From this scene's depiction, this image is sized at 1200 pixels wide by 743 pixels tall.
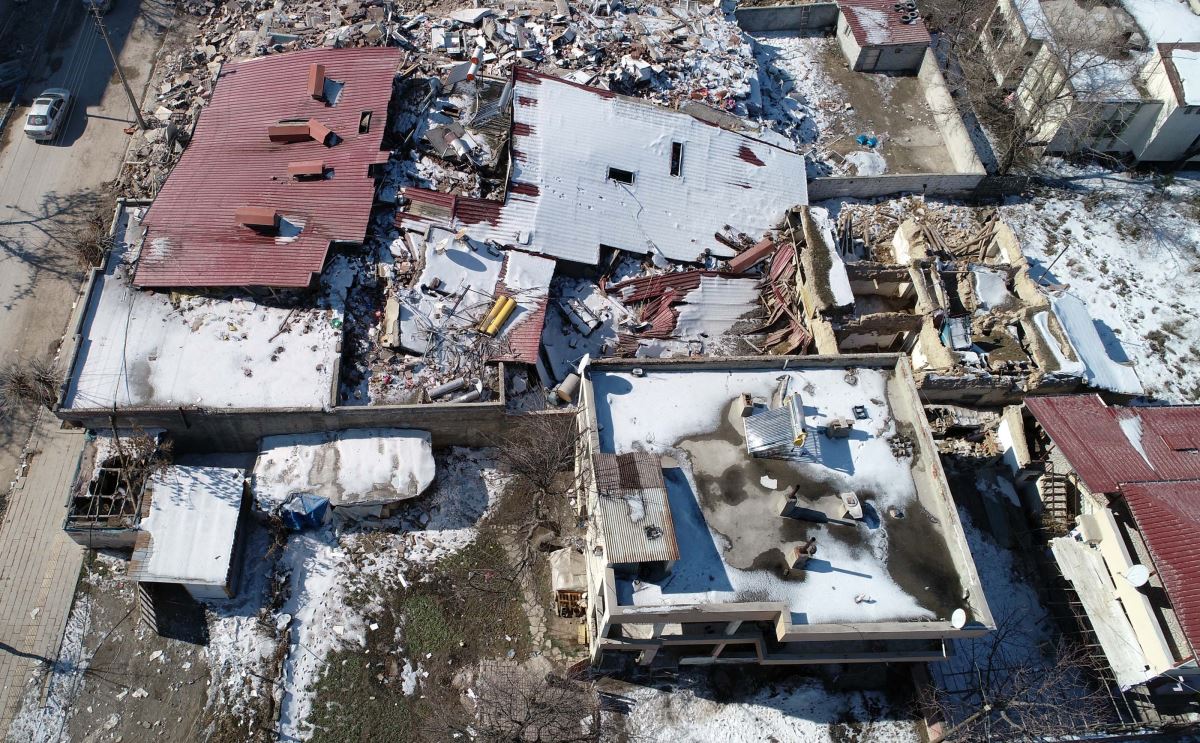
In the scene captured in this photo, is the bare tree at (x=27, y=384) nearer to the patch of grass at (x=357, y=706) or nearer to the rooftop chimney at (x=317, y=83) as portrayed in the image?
the patch of grass at (x=357, y=706)

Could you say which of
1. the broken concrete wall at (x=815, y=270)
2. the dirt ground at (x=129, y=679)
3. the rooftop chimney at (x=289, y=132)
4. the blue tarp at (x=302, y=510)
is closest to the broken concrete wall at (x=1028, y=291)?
the broken concrete wall at (x=815, y=270)

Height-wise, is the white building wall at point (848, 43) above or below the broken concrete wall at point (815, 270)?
above

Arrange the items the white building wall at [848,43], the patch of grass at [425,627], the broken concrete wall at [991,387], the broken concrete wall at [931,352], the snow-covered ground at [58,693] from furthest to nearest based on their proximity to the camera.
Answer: the white building wall at [848,43] → the broken concrete wall at [931,352] → the broken concrete wall at [991,387] → the patch of grass at [425,627] → the snow-covered ground at [58,693]

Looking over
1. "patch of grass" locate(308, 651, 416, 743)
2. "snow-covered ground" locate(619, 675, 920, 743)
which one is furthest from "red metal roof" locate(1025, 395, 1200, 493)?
"patch of grass" locate(308, 651, 416, 743)

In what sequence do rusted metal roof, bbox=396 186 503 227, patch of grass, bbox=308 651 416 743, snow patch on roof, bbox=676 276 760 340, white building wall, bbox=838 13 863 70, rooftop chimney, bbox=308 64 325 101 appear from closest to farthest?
patch of grass, bbox=308 651 416 743 → rusted metal roof, bbox=396 186 503 227 → snow patch on roof, bbox=676 276 760 340 → rooftop chimney, bbox=308 64 325 101 → white building wall, bbox=838 13 863 70

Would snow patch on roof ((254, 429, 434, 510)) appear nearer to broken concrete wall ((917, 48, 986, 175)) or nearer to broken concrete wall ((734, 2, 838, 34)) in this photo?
broken concrete wall ((917, 48, 986, 175))

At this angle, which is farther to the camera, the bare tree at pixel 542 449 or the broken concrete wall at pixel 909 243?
the broken concrete wall at pixel 909 243

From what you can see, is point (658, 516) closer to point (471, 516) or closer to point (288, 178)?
point (471, 516)
